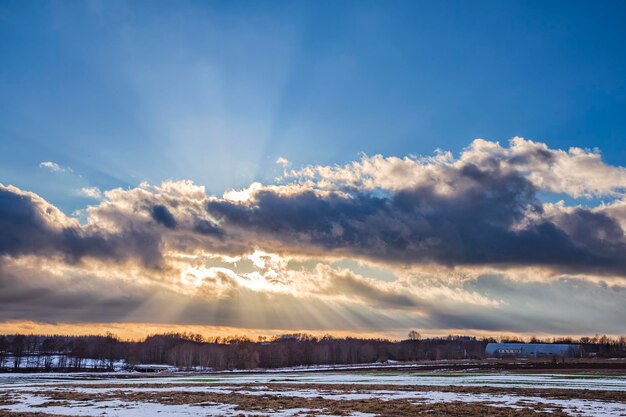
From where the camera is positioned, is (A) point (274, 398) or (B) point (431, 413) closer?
(B) point (431, 413)

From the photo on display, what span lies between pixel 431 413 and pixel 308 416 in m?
7.78

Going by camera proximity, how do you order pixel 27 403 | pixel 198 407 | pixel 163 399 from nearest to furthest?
pixel 198 407, pixel 27 403, pixel 163 399

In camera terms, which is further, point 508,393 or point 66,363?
point 66,363

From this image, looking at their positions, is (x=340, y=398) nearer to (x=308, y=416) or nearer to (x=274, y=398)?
(x=274, y=398)

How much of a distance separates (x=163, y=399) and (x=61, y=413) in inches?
427

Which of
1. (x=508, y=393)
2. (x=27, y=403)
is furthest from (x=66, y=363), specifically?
(x=508, y=393)

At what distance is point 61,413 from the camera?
33.7m

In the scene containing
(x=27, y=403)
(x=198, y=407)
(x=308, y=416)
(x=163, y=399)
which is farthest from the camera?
(x=163, y=399)

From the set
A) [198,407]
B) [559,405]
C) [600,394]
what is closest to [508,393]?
[600,394]

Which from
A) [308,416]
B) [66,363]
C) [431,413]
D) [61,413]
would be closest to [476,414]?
[431,413]

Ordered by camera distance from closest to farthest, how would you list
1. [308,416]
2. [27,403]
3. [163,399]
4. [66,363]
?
[308,416], [27,403], [163,399], [66,363]

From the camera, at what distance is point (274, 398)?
44.0m

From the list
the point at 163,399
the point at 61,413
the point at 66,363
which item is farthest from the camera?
the point at 66,363

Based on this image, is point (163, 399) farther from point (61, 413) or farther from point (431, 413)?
point (431, 413)
